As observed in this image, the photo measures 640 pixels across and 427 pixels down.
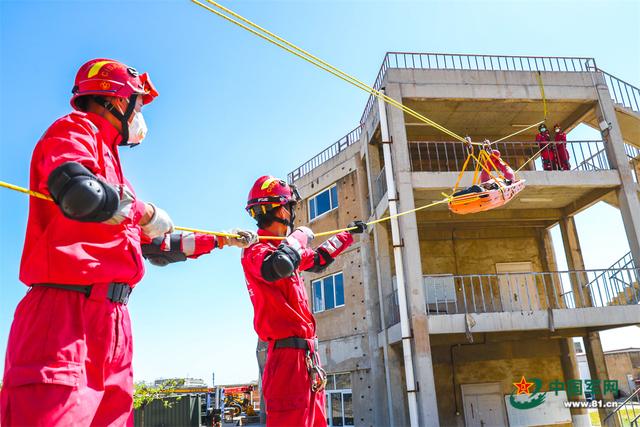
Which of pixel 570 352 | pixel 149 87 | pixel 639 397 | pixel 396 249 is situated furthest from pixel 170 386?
pixel 149 87

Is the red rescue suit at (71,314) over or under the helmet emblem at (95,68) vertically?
under

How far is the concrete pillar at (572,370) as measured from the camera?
1589 centimetres

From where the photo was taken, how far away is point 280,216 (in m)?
4.61

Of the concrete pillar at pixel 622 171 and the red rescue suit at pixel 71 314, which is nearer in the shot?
the red rescue suit at pixel 71 314

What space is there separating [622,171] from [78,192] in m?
15.1

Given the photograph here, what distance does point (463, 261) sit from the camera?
56.1 feet

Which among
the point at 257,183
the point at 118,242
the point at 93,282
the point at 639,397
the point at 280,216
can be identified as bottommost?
the point at 639,397

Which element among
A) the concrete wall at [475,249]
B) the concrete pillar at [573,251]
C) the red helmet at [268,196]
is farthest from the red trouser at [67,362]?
the concrete pillar at [573,251]

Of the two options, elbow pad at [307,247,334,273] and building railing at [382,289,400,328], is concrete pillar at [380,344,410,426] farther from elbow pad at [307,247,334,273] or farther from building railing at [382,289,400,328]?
elbow pad at [307,247,334,273]

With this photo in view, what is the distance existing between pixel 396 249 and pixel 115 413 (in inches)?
430

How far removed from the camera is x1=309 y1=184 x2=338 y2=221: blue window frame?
19375mm

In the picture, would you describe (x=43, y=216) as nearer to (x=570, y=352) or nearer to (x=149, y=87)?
(x=149, y=87)

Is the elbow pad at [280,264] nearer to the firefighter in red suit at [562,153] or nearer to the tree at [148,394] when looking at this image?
the firefighter in red suit at [562,153]

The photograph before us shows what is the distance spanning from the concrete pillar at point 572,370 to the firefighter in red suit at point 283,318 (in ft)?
49.5
